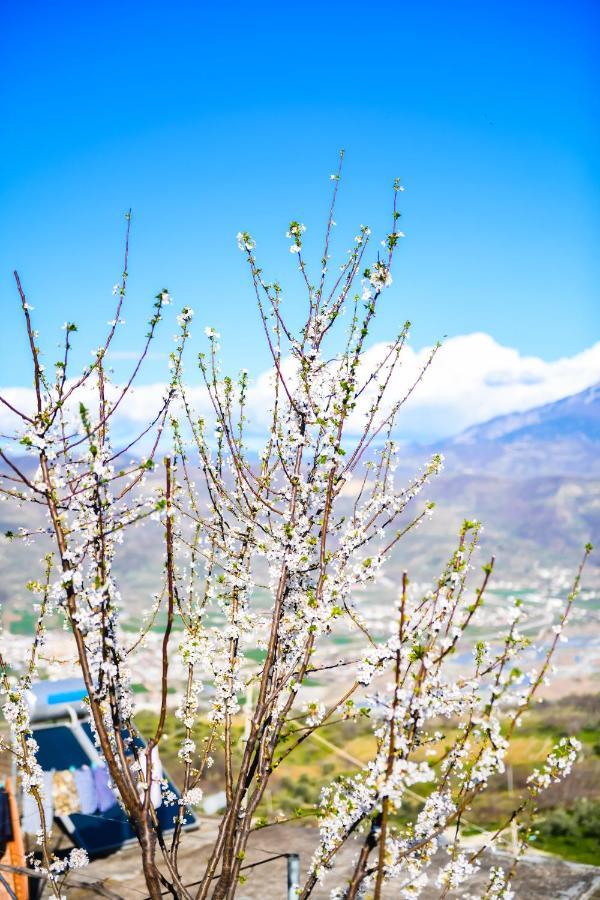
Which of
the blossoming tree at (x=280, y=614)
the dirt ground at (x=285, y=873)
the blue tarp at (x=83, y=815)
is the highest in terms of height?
the blossoming tree at (x=280, y=614)

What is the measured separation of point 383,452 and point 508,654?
1.65m

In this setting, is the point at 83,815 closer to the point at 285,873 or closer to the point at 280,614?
the point at 285,873

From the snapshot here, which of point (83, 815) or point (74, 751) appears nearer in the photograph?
point (83, 815)

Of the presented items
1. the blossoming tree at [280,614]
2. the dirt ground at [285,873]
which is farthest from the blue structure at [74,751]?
the blossoming tree at [280,614]

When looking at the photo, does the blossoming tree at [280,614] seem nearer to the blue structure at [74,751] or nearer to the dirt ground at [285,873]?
the dirt ground at [285,873]

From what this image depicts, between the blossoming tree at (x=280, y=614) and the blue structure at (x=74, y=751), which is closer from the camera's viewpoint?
the blossoming tree at (x=280, y=614)

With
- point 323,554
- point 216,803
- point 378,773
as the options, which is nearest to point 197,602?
point 323,554

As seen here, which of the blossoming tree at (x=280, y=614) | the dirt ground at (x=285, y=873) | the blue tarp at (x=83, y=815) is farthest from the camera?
the blue tarp at (x=83, y=815)

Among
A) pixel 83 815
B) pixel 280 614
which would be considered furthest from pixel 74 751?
pixel 280 614

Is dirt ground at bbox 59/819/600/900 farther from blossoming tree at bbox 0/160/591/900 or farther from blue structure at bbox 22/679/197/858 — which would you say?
blossoming tree at bbox 0/160/591/900

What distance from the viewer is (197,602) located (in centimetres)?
418

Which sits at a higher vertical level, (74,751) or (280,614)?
(280,614)

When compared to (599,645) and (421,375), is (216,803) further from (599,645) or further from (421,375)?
(599,645)

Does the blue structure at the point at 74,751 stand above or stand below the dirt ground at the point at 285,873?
above
